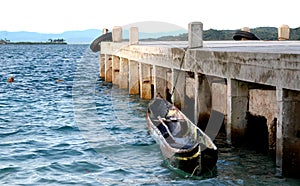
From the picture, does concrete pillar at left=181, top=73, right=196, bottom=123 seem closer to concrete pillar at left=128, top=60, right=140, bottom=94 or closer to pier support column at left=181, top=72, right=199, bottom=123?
pier support column at left=181, top=72, right=199, bottom=123

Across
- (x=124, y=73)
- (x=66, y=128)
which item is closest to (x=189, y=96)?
(x=66, y=128)

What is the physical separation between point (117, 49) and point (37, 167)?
1792 centimetres

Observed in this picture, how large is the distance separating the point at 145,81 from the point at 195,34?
8023mm

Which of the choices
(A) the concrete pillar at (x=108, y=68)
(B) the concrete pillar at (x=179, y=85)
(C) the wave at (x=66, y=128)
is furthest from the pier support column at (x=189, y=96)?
(A) the concrete pillar at (x=108, y=68)

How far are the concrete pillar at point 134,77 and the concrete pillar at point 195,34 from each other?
32.3ft

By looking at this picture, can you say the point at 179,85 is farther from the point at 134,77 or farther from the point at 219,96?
the point at 134,77

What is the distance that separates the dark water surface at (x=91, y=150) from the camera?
13.1 meters

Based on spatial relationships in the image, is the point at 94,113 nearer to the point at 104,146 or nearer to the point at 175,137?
the point at 104,146

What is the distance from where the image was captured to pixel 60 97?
30.6 metres

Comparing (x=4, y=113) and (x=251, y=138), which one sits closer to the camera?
(x=251, y=138)

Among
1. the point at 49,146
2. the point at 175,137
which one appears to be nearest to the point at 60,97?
the point at 49,146

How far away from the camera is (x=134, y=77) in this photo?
2869cm

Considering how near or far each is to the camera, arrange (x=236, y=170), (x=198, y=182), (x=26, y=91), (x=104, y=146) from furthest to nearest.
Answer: (x=26, y=91) → (x=104, y=146) → (x=236, y=170) → (x=198, y=182)

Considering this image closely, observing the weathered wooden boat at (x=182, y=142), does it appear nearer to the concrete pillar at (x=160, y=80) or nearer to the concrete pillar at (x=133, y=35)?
the concrete pillar at (x=160, y=80)
